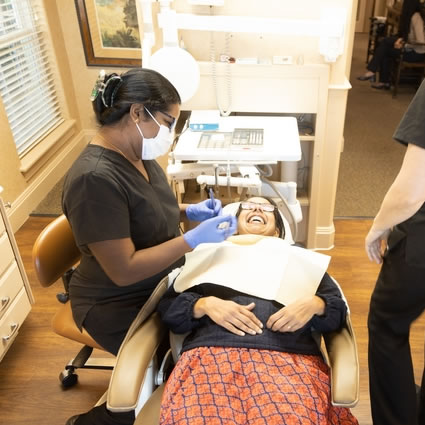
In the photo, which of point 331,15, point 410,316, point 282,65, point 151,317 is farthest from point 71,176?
point 331,15

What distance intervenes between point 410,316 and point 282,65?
1268mm

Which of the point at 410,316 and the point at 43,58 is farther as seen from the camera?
the point at 43,58

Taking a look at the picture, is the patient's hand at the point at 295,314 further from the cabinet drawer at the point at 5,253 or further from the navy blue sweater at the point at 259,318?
the cabinet drawer at the point at 5,253

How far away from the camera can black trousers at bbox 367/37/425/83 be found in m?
4.93

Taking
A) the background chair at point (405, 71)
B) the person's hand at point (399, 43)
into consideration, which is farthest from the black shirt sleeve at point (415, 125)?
the person's hand at point (399, 43)

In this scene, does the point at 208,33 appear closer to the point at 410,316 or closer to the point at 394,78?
the point at 410,316

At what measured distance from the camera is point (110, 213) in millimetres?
1075

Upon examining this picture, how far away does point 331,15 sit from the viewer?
1.92 metres

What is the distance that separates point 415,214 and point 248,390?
600 millimetres

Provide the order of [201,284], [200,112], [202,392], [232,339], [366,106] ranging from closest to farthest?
[202,392], [232,339], [201,284], [200,112], [366,106]

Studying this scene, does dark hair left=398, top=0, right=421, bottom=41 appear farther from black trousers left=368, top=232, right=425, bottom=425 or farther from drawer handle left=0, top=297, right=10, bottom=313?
drawer handle left=0, top=297, right=10, bottom=313

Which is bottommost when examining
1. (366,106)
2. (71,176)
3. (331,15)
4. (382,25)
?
(366,106)

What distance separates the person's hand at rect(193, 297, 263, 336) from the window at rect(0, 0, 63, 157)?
2.31 m

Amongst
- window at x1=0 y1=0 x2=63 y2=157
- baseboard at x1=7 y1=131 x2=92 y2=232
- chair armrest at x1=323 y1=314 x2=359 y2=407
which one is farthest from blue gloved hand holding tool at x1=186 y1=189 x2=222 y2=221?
window at x1=0 y1=0 x2=63 y2=157
